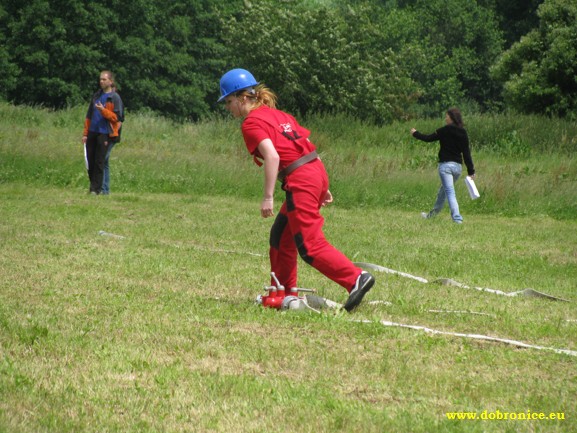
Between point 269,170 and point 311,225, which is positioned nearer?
point 269,170

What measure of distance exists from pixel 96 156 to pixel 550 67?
64.5 ft

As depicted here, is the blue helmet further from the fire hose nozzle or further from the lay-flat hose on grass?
the lay-flat hose on grass

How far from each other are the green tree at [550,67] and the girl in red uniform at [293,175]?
85.4 ft

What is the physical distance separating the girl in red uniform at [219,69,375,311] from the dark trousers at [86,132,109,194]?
33.9ft

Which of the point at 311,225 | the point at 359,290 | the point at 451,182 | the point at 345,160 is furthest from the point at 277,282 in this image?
the point at 345,160

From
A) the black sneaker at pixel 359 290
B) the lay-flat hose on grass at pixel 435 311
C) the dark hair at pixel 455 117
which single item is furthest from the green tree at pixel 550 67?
the black sneaker at pixel 359 290

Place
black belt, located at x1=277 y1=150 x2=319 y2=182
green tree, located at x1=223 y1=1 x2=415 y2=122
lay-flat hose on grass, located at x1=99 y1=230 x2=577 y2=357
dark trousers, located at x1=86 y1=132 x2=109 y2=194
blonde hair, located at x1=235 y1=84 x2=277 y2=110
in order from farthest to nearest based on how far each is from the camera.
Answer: green tree, located at x1=223 y1=1 x2=415 y2=122
dark trousers, located at x1=86 y1=132 x2=109 y2=194
blonde hair, located at x1=235 y1=84 x2=277 y2=110
black belt, located at x1=277 y1=150 x2=319 y2=182
lay-flat hose on grass, located at x1=99 y1=230 x2=577 y2=357

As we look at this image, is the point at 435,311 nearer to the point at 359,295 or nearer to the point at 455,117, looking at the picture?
the point at 359,295

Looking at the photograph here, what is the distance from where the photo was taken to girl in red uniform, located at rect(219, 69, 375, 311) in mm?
6957

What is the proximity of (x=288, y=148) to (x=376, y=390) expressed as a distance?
2641 mm

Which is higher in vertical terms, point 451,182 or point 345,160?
point 451,182

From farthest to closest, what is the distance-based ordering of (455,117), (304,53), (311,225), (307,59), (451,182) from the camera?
(304,53), (307,59), (455,117), (451,182), (311,225)

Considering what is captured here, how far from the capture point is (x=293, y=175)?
707 cm

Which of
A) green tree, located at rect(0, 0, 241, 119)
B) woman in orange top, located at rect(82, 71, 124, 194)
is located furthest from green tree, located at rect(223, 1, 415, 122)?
woman in orange top, located at rect(82, 71, 124, 194)
